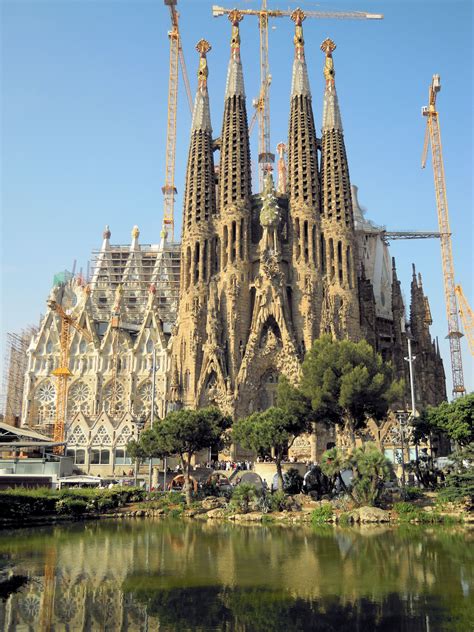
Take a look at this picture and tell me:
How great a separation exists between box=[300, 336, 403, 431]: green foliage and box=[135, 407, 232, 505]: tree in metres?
6.47

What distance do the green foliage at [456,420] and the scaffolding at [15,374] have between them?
6331cm

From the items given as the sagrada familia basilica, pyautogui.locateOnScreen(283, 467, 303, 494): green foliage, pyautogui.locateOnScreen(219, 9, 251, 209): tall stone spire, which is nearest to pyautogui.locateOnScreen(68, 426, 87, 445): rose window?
the sagrada familia basilica

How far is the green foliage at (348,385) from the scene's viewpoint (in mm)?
36469

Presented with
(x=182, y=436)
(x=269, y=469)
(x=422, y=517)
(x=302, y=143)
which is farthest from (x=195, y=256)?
(x=422, y=517)

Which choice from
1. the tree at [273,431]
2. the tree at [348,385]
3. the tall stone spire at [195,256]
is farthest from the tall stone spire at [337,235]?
the tree at [273,431]

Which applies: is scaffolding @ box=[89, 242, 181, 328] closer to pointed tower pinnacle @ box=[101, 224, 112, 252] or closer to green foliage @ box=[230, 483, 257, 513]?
pointed tower pinnacle @ box=[101, 224, 112, 252]

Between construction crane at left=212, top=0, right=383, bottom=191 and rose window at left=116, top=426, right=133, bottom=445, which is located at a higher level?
construction crane at left=212, top=0, right=383, bottom=191

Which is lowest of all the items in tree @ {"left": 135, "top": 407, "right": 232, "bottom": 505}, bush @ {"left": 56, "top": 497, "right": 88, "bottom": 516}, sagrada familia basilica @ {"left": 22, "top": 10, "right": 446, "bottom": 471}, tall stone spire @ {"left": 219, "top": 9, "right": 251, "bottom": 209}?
bush @ {"left": 56, "top": 497, "right": 88, "bottom": 516}

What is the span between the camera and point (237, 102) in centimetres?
7000

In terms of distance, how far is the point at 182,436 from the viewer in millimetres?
37750

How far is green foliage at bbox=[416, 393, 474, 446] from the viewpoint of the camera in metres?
34.8

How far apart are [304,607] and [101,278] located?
8205 cm

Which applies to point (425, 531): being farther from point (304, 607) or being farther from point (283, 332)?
point (283, 332)

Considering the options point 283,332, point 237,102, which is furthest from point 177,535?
point 237,102
